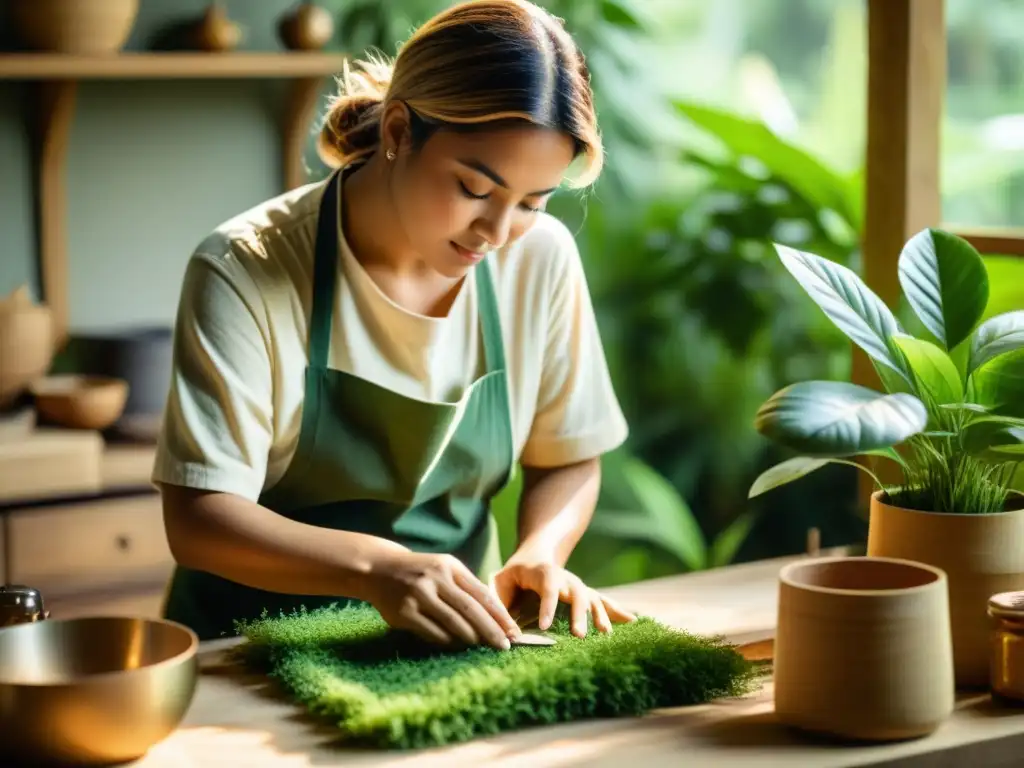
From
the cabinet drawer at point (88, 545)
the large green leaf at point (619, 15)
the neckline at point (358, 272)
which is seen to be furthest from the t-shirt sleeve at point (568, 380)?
the large green leaf at point (619, 15)

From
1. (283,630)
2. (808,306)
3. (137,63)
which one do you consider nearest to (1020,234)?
(283,630)

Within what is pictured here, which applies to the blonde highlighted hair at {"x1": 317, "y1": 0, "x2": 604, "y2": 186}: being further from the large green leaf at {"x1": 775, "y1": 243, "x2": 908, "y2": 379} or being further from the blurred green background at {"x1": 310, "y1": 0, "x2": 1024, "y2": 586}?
the blurred green background at {"x1": 310, "y1": 0, "x2": 1024, "y2": 586}

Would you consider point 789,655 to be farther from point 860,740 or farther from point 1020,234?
point 1020,234

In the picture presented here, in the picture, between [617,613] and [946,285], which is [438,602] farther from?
[946,285]

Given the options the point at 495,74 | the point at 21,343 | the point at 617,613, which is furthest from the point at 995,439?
the point at 21,343

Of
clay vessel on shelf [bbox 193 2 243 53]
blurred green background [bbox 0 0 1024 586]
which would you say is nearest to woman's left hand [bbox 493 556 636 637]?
blurred green background [bbox 0 0 1024 586]

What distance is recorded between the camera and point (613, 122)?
3.83 m

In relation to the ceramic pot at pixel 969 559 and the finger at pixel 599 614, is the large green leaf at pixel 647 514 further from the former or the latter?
the ceramic pot at pixel 969 559

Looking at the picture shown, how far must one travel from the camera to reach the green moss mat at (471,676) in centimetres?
120

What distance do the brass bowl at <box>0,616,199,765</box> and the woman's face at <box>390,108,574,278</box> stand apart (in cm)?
58

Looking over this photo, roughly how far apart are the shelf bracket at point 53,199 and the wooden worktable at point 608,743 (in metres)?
2.18

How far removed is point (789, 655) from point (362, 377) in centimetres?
71

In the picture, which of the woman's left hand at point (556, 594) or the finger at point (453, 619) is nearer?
the finger at point (453, 619)

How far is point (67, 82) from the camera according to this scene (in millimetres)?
3170
